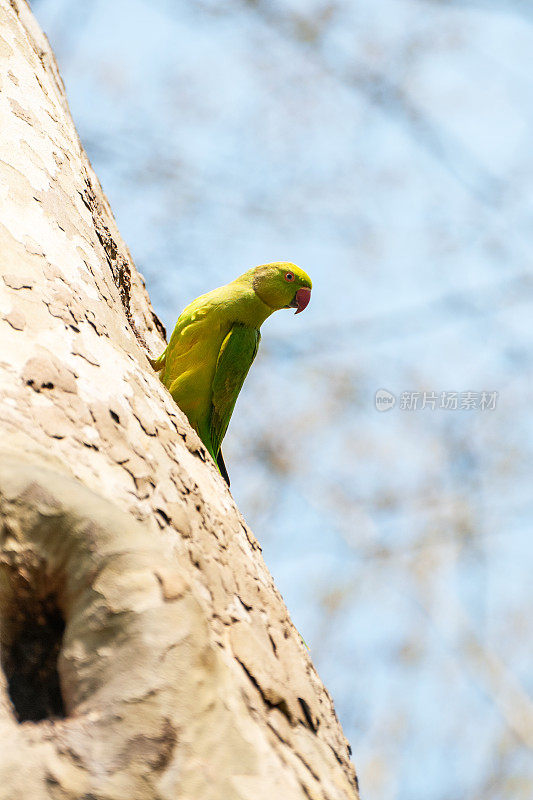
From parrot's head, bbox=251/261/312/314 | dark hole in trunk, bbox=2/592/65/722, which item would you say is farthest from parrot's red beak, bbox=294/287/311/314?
dark hole in trunk, bbox=2/592/65/722

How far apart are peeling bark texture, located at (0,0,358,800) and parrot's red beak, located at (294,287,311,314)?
228 cm

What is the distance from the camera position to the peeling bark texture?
0.92 metres

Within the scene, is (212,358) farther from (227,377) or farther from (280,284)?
(280,284)

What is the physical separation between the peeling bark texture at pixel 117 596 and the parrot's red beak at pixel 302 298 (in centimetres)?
228

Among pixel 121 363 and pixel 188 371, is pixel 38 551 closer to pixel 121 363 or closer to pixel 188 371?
pixel 121 363

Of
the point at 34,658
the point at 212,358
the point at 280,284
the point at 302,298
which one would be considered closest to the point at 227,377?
the point at 212,358

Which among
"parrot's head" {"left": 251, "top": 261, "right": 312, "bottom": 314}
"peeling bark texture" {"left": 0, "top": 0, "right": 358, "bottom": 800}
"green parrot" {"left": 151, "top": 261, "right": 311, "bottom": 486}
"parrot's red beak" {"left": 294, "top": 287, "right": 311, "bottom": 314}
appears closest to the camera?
"peeling bark texture" {"left": 0, "top": 0, "right": 358, "bottom": 800}

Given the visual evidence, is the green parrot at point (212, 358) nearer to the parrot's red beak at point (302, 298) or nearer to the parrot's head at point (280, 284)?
the parrot's head at point (280, 284)

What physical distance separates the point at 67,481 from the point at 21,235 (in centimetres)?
72

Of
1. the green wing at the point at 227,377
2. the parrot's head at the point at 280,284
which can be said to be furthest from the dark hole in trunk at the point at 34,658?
the parrot's head at the point at 280,284

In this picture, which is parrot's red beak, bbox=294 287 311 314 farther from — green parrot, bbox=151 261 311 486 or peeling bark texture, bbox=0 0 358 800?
peeling bark texture, bbox=0 0 358 800

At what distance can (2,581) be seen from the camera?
1.06 meters

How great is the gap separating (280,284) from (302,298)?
0.74 feet

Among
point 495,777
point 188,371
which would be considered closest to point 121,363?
point 188,371
